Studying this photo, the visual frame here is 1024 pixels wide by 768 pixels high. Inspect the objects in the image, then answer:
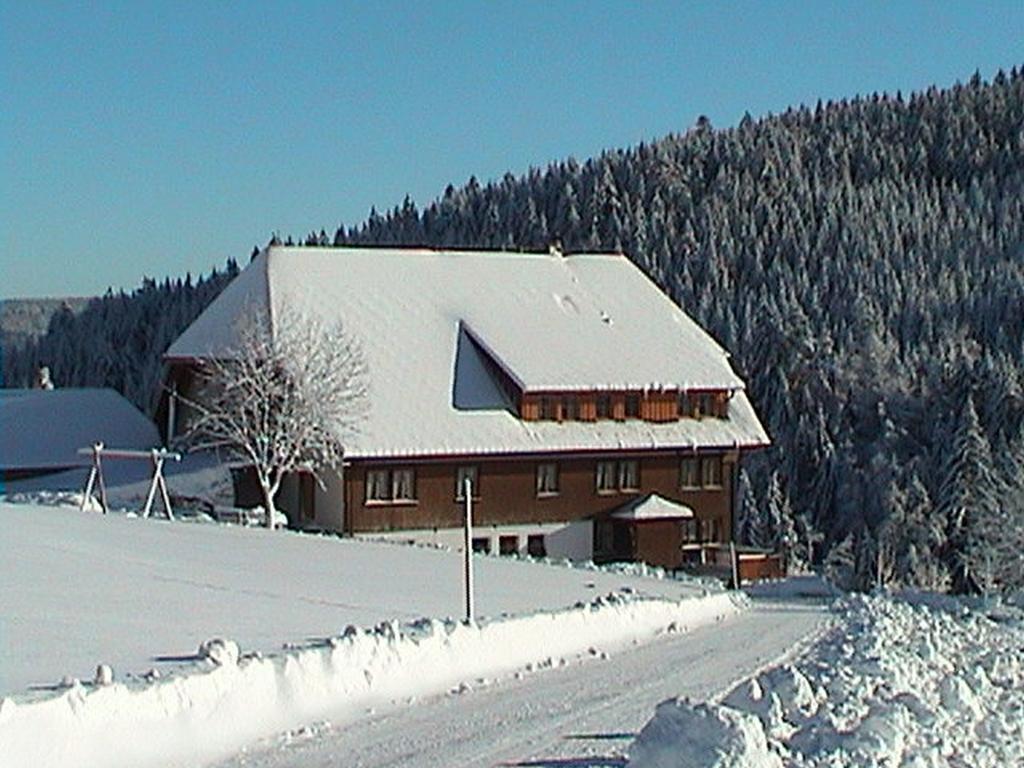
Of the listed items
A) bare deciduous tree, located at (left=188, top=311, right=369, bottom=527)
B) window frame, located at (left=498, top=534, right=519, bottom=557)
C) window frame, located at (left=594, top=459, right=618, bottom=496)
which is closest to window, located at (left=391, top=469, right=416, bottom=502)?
bare deciduous tree, located at (left=188, top=311, right=369, bottom=527)

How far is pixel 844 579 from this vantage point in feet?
200

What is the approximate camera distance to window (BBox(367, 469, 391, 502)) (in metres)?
41.9

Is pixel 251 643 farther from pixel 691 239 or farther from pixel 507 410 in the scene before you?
pixel 691 239

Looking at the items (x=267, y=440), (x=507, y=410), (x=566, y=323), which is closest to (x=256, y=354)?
(x=267, y=440)

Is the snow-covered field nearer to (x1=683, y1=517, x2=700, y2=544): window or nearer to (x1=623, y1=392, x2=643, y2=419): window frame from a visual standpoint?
(x1=623, y1=392, x2=643, y2=419): window frame

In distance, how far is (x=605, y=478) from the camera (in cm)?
4628

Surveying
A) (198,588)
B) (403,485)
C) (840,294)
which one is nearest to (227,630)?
(198,588)

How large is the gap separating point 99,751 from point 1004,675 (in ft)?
29.6

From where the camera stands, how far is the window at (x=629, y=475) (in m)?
46.5

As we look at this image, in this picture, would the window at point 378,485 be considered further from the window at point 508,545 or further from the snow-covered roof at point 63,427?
the snow-covered roof at point 63,427

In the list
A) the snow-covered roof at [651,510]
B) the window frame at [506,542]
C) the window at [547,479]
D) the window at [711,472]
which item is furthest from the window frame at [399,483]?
the window at [711,472]

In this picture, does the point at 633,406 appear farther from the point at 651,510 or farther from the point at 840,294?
the point at 840,294

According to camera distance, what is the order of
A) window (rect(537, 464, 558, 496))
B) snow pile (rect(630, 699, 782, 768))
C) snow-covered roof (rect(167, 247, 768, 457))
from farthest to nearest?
window (rect(537, 464, 558, 496)), snow-covered roof (rect(167, 247, 768, 457)), snow pile (rect(630, 699, 782, 768))

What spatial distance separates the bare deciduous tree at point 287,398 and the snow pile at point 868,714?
23.1 m
